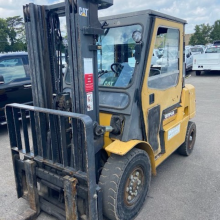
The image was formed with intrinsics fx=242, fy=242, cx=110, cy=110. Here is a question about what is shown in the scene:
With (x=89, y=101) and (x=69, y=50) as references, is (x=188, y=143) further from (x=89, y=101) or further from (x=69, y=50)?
(x=69, y=50)

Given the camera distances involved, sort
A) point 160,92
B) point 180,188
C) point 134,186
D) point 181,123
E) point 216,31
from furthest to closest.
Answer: point 216,31 < point 181,123 < point 180,188 < point 160,92 < point 134,186

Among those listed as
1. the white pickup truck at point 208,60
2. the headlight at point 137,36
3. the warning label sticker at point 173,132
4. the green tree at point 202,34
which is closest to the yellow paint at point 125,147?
the warning label sticker at point 173,132

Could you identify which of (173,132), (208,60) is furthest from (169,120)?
(208,60)

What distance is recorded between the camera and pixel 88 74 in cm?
242

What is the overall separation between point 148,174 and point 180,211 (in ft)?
1.92

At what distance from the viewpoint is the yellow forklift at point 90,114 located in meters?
2.35

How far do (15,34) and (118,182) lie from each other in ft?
131

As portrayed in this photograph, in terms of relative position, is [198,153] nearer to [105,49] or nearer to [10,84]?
[105,49]

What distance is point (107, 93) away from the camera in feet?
9.86

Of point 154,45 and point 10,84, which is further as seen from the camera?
point 10,84

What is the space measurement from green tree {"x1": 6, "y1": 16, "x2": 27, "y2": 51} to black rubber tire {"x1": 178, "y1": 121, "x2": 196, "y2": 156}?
1268 inches

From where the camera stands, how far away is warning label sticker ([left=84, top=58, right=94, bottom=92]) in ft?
7.81

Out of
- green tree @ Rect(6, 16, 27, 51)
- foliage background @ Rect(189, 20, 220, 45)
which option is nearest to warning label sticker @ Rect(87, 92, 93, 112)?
green tree @ Rect(6, 16, 27, 51)

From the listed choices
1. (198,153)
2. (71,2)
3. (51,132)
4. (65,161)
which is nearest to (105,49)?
(71,2)
